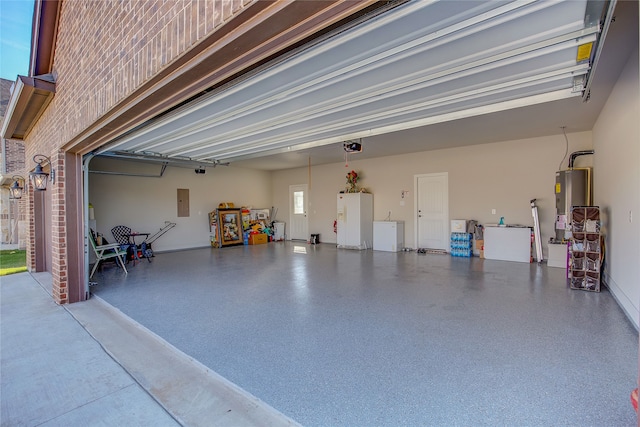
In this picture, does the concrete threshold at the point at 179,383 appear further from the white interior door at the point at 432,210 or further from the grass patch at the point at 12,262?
the white interior door at the point at 432,210

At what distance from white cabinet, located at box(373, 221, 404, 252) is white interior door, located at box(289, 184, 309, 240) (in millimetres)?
3009

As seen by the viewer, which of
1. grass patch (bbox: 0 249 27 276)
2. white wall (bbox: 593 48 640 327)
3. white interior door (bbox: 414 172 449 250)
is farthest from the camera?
white interior door (bbox: 414 172 449 250)

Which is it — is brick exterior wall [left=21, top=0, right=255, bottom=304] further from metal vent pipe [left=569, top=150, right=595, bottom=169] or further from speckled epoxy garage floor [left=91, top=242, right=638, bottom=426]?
metal vent pipe [left=569, top=150, right=595, bottom=169]

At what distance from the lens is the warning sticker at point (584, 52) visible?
2314 mm

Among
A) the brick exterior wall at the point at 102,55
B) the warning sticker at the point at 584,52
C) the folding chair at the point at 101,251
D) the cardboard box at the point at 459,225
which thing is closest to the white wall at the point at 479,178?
the cardboard box at the point at 459,225

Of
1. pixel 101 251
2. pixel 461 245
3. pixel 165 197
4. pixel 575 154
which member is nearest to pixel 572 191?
pixel 575 154

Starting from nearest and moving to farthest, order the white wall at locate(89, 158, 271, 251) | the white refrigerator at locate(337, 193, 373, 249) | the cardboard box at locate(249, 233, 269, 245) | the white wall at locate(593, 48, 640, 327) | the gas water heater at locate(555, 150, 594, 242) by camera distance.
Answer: the white wall at locate(593, 48, 640, 327), the gas water heater at locate(555, 150, 594, 242), the white wall at locate(89, 158, 271, 251), the white refrigerator at locate(337, 193, 373, 249), the cardboard box at locate(249, 233, 269, 245)

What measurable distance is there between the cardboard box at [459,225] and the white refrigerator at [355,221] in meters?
2.37

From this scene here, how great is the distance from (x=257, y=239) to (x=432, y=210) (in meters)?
5.78

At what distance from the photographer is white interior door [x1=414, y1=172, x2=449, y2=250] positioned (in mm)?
7723

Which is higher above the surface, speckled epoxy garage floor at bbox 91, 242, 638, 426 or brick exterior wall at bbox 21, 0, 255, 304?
brick exterior wall at bbox 21, 0, 255, 304

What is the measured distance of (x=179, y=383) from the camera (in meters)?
2.17

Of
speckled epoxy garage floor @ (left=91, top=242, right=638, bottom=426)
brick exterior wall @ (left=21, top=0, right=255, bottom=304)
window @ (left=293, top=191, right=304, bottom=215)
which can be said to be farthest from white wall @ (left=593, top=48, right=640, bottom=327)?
window @ (left=293, top=191, right=304, bottom=215)

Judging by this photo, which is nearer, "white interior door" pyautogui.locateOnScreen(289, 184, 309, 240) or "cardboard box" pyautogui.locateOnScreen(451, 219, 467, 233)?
"cardboard box" pyautogui.locateOnScreen(451, 219, 467, 233)
